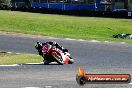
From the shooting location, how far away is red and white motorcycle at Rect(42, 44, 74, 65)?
1464cm

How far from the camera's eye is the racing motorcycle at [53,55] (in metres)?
14.6

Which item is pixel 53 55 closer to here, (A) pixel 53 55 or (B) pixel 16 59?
(A) pixel 53 55

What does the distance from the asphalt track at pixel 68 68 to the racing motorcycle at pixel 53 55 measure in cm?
42

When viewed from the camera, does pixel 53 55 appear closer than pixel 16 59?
Yes

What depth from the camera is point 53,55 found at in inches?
→ 577

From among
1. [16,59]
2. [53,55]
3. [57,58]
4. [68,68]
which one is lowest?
[16,59]

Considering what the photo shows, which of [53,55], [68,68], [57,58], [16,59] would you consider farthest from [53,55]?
[16,59]

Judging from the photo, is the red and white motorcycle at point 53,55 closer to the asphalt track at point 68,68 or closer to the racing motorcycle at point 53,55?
the racing motorcycle at point 53,55

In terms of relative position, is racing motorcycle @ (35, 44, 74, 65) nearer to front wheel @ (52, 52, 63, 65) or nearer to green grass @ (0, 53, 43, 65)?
front wheel @ (52, 52, 63, 65)

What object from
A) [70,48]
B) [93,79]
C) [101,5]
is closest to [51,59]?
[70,48]

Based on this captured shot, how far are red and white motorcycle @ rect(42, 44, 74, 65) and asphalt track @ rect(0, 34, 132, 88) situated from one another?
42 cm

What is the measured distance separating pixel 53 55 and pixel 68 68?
1.12 m

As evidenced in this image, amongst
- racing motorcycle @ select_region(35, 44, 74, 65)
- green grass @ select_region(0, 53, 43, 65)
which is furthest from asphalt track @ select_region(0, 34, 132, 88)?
green grass @ select_region(0, 53, 43, 65)

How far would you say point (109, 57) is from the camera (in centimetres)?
1778
